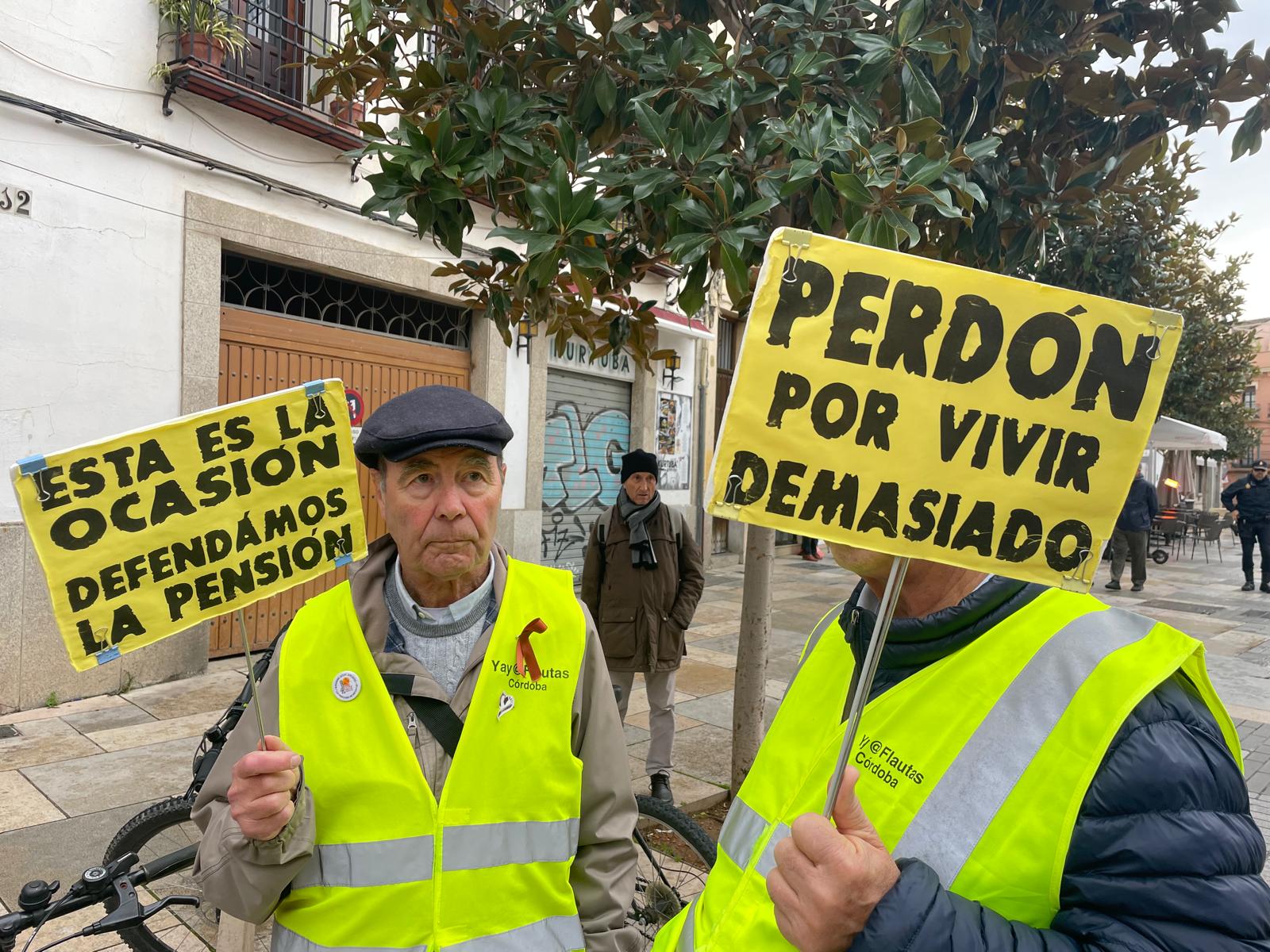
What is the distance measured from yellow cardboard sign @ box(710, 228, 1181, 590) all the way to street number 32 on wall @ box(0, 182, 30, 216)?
21.6ft

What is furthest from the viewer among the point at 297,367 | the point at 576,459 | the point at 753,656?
the point at 576,459

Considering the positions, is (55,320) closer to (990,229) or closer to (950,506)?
(990,229)

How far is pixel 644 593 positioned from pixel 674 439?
8.83 m

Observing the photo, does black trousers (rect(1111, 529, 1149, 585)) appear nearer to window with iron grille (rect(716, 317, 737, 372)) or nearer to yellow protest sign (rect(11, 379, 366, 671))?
window with iron grille (rect(716, 317, 737, 372))

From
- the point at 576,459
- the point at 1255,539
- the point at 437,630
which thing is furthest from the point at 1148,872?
the point at 1255,539

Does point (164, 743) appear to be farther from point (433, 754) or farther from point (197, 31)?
point (197, 31)

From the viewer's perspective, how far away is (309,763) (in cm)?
→ 176

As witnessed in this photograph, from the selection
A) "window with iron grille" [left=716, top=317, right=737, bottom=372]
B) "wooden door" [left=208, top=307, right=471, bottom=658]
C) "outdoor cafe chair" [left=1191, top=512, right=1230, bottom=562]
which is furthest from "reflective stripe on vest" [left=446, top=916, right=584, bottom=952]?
"outdoor cafe chair" [left=1191, top=512, right=1230, bottom=562]

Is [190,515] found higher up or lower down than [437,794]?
higher up

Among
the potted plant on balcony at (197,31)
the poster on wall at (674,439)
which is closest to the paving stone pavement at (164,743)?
the poster on wall at (674,439)

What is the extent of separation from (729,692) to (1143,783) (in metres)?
6.31

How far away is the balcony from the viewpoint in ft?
21.6

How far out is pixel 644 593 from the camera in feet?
16.4

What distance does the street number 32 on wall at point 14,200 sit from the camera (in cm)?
579
